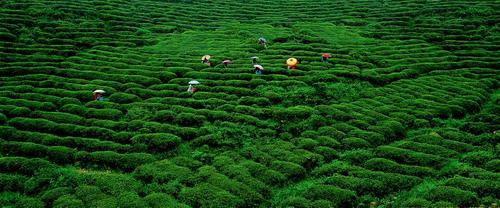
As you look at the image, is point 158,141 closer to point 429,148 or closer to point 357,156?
point 357,156

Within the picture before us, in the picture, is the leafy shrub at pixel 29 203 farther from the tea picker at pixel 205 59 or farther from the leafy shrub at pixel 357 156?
the tea picker at pixel 205 59

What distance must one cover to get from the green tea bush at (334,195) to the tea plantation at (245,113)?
0.17 ft

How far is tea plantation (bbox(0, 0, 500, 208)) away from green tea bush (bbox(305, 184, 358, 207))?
51mm

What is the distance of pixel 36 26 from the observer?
26.5 metres

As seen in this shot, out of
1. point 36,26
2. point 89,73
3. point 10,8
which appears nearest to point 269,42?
point 89,73

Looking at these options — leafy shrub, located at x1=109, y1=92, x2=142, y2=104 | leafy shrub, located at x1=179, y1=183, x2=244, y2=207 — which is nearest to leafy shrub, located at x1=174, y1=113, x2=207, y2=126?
leafy shrub, located at x1=109, y1=92, x2=142, y2=104

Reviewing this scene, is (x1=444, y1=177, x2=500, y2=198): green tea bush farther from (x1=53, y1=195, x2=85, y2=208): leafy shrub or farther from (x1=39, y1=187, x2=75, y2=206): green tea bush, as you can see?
(x1=39, y1=187, x2=75, y2=206): green tea bush

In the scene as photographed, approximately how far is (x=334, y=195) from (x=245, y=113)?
6993 millimetres

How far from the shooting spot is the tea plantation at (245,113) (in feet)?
37.7

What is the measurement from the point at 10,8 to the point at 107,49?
508 inches

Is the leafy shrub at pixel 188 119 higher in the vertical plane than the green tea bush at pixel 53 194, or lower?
higher

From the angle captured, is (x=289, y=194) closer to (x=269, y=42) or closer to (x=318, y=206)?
(x=318, y=206)

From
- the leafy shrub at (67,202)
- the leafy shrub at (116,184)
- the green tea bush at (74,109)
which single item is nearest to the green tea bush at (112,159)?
the leafy shrub at (116,184)

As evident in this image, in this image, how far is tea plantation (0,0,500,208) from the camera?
37.7ft
